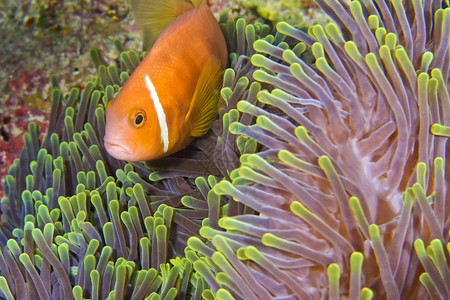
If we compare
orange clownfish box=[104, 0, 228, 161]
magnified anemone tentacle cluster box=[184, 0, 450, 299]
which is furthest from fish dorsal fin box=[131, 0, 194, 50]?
magnified anemone tentacle cluster box=[184, 0, 450, 299]

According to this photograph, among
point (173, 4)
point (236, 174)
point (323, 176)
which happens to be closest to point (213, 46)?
point (173, 4)

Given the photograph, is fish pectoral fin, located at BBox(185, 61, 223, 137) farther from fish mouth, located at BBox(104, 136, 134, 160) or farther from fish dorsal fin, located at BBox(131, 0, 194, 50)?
fish dorsal fin, located at BBox(131, 0, 194, 50)

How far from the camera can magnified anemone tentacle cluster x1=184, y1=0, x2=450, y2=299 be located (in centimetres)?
111

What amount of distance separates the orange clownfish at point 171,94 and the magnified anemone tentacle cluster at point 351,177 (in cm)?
37

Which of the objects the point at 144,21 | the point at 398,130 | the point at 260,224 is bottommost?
the point at 260,224

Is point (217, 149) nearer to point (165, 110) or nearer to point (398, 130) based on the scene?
point (165, 110)

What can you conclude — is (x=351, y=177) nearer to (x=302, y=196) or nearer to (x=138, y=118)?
(x=302, y=196)

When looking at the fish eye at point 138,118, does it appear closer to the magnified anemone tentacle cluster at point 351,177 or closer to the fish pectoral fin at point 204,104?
the fish pectoral fin at point 204,104

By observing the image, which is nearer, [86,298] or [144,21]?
[86,298]

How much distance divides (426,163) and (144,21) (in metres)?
1.50

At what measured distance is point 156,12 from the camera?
2084 mm

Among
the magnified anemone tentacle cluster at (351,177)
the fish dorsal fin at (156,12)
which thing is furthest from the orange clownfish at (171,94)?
the magnified anemone tentacle cluster at (351,177)

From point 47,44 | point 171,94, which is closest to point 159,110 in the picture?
point 171,94

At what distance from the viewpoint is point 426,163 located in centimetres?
120
